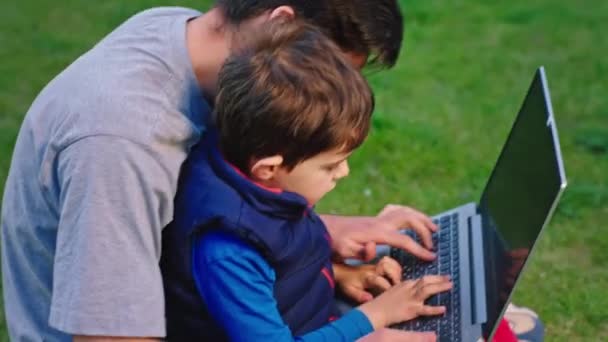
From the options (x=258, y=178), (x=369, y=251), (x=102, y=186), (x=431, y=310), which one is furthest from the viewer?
(x=369, y=251)

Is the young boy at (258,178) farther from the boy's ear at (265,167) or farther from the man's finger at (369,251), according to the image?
the man's finger at (369,251)

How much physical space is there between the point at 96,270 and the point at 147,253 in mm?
115

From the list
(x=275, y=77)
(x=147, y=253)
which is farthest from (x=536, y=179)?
(x=147, y=253)

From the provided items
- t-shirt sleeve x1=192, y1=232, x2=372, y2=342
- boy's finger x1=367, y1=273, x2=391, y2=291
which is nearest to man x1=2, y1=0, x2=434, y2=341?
t-shirt sleeve x1=192, y1=232, x2=372, y2=342

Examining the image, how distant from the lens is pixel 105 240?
201 centimetres

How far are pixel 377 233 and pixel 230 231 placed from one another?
77cm

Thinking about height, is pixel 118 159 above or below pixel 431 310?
above

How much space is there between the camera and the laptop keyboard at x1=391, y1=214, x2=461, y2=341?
248cm

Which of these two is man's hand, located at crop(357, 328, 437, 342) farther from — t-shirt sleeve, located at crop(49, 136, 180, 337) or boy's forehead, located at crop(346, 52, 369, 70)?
boy's forehead, located at crop(346, 52, 369, 70)

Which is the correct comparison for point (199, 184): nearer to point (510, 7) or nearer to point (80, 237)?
point (80, 237)

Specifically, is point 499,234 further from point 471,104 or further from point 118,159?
Answer: point 471,104

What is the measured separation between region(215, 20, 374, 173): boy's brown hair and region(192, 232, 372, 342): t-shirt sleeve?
0.20 metres

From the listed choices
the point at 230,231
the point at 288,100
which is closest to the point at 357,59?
the point at 288,100

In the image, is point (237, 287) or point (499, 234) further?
point (499, 234)
